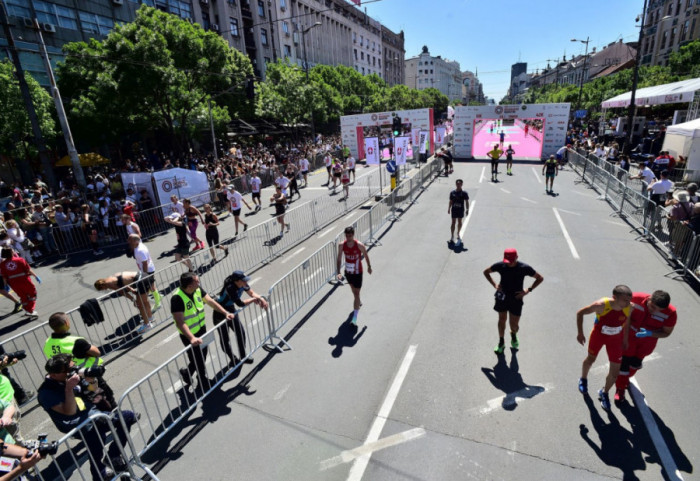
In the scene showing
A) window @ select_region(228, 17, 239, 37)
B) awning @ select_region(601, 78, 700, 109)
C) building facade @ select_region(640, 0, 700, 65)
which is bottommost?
awning @ select_region(601, 78, 700, 109)

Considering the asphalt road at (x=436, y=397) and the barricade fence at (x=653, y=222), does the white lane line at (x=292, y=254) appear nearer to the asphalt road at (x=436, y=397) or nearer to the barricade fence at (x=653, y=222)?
the asphalt road at (x=436, y=397)

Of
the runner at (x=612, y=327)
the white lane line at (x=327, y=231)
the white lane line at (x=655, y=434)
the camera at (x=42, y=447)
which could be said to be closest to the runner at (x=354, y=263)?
the runner at (x=612, y=327)

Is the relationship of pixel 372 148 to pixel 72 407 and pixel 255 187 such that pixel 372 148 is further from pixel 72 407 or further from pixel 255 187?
pixel 72 407

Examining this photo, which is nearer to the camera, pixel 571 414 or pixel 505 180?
pixel 571 414

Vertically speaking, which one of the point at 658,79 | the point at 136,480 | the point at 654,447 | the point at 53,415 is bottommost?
the point at 654,447

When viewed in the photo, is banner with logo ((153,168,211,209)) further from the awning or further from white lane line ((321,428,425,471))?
the awning

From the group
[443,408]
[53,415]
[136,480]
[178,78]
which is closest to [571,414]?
[443,408]

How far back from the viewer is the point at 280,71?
3275cm

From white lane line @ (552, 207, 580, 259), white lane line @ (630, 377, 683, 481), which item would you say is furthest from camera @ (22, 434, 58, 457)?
white lane line @ (552, 207, 580, 259)

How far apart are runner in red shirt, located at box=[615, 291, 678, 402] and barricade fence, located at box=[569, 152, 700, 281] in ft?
15.4

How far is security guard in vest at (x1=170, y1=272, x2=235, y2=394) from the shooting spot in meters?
4.77

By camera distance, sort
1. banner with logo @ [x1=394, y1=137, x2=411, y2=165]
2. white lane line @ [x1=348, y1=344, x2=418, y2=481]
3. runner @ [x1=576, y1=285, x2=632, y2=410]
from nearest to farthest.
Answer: white lane line @ [x1=348, y1=344, x2=418, y2=481] < runner @ [x1=576, y1=285, x2=632, y2=410] < banner with logo @ [x1=394, y1=137, x2=411, y2=165]

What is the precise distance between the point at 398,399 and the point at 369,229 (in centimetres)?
657

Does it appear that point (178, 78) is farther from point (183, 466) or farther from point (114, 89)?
point (183, 466)
